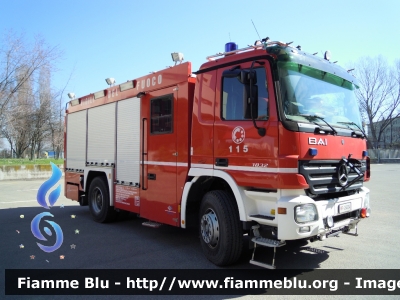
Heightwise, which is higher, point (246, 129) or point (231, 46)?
point (231, 46)

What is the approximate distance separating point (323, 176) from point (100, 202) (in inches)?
227

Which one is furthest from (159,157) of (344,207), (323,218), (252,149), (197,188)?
(344,207)

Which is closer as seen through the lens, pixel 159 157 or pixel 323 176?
pixel 323 176

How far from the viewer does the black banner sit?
13.6 feet

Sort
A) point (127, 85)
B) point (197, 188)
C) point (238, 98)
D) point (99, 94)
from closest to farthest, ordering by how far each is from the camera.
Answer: point (238, 98) < point (197, 188) < point (127, 85) < point (99, 94)

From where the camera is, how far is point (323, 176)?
14.3ft

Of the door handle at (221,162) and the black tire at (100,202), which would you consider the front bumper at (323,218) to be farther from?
the black tire at (100,202)

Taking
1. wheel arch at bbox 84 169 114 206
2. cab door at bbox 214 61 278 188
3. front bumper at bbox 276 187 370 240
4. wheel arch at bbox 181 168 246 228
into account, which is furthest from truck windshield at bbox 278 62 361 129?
wheel arch at bbox 84 169 114 206

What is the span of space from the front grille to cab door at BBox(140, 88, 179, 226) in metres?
2.40

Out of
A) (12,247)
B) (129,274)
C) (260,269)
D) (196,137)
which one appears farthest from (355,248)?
(12,247)

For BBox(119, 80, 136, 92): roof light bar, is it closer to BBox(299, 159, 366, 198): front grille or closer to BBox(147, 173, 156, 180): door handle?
BBox(147, 173, 156, 180): door handle

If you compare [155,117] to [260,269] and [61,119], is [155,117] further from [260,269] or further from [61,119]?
[61,119]

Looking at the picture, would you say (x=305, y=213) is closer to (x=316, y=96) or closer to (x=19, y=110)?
(x=316, y=96)

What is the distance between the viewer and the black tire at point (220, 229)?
15.2ft
